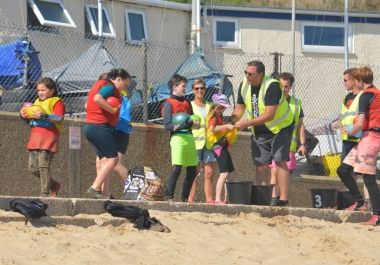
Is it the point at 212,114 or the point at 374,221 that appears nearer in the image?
the point at 374,221

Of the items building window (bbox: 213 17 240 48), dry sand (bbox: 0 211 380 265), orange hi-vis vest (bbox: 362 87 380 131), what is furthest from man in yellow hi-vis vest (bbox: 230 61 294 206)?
building window (bbox: 213 17 240 48)

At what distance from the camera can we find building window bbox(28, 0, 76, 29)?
57.3 ft

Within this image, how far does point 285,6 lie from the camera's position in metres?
22.6

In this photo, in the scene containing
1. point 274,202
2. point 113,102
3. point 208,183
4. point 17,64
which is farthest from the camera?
point 17,64

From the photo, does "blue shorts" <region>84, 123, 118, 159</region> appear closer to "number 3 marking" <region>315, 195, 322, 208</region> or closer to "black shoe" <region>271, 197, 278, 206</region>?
"black shoe" <region>271, 197, 278, 206</region>

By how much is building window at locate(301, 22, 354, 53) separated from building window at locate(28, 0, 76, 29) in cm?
620

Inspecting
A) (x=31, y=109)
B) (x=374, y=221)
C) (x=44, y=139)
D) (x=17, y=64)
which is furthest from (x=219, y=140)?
(x=17, y=64)

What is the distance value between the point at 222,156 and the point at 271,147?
0.72 metres

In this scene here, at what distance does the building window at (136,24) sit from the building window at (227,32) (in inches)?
70.2

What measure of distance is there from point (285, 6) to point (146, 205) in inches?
570

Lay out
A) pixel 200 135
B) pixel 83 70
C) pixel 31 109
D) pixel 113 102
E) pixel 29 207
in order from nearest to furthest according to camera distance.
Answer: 1. pixel 29 207
2. pixel 113 102
3. pixel 31 109
4. pixel 200 135
5. pixel 83 70

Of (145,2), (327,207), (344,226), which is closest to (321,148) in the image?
(327,207)

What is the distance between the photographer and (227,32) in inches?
824

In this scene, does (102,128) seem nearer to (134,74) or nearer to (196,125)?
(196,125)
